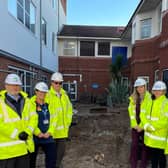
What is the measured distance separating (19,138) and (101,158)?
107 inches


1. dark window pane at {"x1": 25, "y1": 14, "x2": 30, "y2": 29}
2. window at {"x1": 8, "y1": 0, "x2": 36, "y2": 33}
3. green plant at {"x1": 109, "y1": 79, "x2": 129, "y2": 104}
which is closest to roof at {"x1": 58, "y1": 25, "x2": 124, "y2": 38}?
green plant at {"x1": 109, "y1": 79, "x2": 129, "y2": 104}

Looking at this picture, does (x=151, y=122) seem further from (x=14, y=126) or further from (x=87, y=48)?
(x=87, y=48)

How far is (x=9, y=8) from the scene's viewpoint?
8094 mm

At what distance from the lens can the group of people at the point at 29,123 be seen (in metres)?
2.82

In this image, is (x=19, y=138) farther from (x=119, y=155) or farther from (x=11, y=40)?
(x=11, y=40)

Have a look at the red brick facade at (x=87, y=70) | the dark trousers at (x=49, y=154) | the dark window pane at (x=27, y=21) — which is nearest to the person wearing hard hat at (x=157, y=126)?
the dark trousers at (x=49, y=154)

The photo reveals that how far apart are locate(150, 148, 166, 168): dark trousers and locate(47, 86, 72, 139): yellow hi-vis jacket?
1.60 m

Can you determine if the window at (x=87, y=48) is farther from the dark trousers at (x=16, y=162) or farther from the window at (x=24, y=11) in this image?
the dark trousers at (x=16, y=162)

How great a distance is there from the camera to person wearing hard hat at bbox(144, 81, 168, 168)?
3.62 metres

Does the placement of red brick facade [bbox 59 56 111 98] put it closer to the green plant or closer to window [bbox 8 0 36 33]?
the green plant

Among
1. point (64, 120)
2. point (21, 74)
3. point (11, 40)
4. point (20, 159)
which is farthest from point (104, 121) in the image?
point (20, 159)

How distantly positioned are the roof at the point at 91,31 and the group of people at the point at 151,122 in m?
16.9

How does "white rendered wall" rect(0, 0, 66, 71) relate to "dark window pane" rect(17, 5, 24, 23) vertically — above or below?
below

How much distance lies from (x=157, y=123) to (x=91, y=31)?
1935 cm
